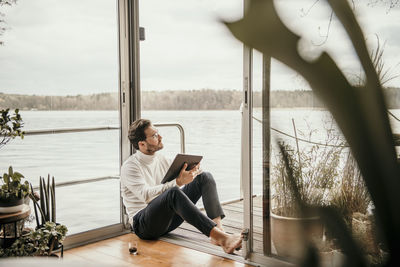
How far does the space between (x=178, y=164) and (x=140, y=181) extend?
0.32 meters

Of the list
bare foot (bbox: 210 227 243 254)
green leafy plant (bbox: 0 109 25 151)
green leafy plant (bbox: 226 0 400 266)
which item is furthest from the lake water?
green leafy plant (bbox: 226 0 400 266)

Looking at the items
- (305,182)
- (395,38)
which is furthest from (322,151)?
(305,182)

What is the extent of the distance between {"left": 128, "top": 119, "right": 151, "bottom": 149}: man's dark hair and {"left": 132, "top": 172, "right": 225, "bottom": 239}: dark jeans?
474 mm

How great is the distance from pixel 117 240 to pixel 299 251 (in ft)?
10.3

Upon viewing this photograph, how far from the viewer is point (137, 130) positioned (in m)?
3.13

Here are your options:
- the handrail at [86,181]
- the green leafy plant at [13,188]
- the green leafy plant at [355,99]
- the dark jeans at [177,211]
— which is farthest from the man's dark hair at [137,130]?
the green leafy plant at [355,99]

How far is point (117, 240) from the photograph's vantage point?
318 centimetres

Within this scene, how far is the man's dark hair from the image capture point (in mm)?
3129

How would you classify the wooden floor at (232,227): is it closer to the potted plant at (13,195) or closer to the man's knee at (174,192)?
the man's knee at (174,192)

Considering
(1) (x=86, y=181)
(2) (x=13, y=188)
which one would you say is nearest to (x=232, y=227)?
(1) (x=86, y=181)

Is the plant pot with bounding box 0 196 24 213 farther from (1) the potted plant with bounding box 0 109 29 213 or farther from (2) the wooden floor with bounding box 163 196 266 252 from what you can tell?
(2) the wooden floor with bounding box 163 196 266 252

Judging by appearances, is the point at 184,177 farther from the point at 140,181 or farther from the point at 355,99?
the point at 355,99

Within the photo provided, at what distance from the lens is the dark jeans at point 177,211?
281cm

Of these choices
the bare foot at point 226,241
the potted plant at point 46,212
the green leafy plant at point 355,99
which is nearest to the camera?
the green leafy plant at point 355,99
